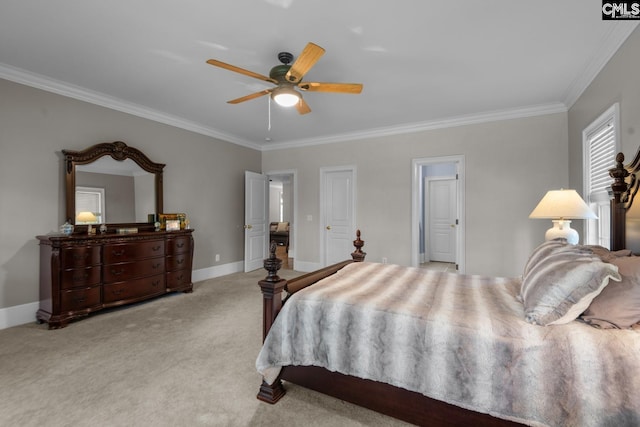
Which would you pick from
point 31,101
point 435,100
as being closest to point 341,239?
point 435,100

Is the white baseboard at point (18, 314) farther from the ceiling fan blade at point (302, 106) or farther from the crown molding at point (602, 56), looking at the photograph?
the crown molding at point (602, 56)

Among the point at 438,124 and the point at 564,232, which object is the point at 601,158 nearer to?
the point at 564,232

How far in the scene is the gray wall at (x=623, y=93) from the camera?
7.22 ft

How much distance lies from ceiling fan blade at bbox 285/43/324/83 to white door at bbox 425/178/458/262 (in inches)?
209

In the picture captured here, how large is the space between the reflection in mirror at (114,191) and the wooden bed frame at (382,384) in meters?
3.04

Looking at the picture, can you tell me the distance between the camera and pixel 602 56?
106 inches

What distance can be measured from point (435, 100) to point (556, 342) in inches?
130

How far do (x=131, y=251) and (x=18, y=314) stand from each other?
119cm

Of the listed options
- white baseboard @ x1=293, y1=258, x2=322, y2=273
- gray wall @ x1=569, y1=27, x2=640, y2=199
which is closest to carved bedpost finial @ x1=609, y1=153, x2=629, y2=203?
gray wall @ x1=569, y1=27, x2=640, y2=199

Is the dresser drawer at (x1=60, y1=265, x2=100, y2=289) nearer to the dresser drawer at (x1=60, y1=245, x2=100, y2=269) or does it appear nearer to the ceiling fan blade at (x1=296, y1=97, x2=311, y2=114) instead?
the dresser drawer at (x1=60, y1=245, x2=100, y2=269)

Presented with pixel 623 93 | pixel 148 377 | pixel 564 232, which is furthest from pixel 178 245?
pixel 623 93

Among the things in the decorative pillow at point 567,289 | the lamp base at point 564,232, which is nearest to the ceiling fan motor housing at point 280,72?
the decorative pillow at point 567,289

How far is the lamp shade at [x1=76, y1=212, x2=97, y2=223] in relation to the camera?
3521 millimetres

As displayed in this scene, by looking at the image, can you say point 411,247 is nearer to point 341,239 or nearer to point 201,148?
point 341,239
